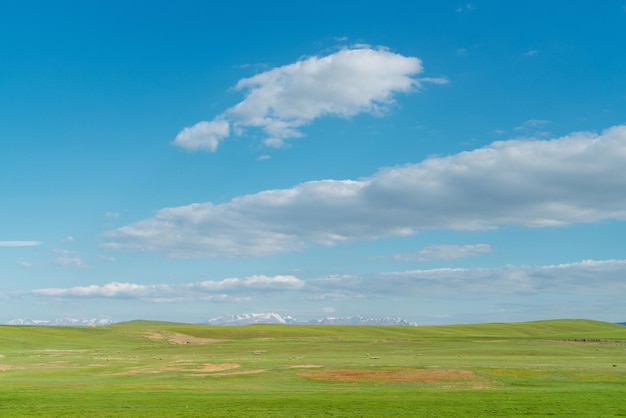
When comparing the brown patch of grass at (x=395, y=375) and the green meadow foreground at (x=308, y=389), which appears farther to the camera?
the brown patch of grass at (x=395, y=375)

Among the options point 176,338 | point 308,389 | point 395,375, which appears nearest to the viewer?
point 308,389

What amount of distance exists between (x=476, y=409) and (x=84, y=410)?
25527mm

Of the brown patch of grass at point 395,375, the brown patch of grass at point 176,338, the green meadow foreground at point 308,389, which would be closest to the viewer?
the green meadow foreground at point 308,389

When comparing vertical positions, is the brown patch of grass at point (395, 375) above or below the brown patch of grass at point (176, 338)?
above

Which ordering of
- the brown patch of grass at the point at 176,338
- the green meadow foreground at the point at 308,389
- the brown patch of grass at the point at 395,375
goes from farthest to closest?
1. the brown patch of grass at the point at 176,338
2. the brown patch of grass at the point at 395,375
3. the green meadow foreground at the point at 308,389

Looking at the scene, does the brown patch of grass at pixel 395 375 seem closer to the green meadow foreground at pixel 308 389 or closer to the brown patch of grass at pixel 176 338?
the green meadow foreground at pixel 308 389

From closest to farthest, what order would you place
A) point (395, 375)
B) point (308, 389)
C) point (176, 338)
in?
point (308, 389)
point (395, 375)
point (176, 338)

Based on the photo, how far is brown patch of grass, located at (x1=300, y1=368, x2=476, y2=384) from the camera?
5878cm

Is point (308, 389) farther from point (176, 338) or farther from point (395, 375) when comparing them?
point (176, 338)

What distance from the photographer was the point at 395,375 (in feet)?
207

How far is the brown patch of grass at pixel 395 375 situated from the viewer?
193 feet

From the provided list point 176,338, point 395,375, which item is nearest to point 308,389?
point 395,375

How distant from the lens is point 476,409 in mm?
37875

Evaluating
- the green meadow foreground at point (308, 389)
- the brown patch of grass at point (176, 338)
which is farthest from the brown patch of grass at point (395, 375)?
the brown patch of grass at point (176, 338)
